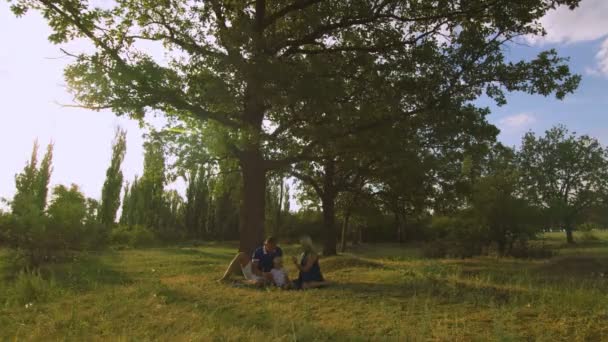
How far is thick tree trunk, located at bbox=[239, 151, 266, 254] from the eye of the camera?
13.0 m

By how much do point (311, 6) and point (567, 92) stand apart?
7107 mm

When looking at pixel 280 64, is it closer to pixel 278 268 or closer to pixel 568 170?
pixel 278 268

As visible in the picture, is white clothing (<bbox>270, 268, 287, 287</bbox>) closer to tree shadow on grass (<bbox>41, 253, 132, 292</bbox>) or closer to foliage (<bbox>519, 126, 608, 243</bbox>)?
tree shadow on grass (<bbox>41, 253, 132, 292</bbox>)

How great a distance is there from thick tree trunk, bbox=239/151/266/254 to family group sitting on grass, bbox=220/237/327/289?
7.67 feet

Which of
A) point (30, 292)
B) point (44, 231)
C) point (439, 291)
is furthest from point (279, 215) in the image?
point (439, 291)

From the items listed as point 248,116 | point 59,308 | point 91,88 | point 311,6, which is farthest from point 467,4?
point 59,308

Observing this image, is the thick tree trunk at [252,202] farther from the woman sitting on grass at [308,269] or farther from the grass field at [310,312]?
the woman sitting on grass at [308,269]

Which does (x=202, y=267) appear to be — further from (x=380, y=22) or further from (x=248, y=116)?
(x=380, y=22)

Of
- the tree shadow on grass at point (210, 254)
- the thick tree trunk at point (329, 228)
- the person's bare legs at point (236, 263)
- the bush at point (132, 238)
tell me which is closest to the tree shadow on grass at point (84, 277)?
the person's bare legs at point (236, 263)

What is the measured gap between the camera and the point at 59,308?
7895mm

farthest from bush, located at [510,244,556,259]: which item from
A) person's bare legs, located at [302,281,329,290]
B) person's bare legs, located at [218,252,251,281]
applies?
person's bare legs, located at [218,252,251,281]

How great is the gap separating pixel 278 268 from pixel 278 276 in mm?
195

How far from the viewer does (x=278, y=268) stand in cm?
999

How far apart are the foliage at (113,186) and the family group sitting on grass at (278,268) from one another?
29748 mm
